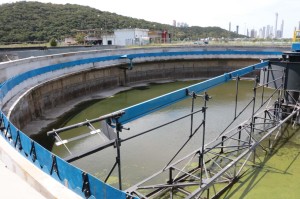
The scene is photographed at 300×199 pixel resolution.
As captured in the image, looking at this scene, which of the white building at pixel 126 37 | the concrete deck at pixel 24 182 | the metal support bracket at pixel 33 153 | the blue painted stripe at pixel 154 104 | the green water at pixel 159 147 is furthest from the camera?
the white building at pixel 126 37

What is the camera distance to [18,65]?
14.1 metres

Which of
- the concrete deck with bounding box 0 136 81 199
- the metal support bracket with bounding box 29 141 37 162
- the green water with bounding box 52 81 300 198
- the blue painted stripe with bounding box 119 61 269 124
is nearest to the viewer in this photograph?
the concrete deck with bounding box 0 136 81 199

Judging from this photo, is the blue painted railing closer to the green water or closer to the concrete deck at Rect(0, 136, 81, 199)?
the concrete deck at Rect(0, 136, 81, 199)

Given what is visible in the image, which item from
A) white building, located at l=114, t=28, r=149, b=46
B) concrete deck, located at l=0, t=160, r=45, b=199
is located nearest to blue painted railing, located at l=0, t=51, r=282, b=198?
concrete deck, located at l=0, t=160, r=45, b=199

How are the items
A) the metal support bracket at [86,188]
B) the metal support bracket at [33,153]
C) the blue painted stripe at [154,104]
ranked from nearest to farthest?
the metal support bracket at [86,188]
the blue painted stripe at [154,104]
the metal support bracket at [33,153]

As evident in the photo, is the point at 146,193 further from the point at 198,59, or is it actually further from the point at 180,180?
the point at 198,59

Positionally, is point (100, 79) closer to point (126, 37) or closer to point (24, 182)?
point (24, 182)

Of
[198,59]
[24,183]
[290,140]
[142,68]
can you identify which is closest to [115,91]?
[142,68]

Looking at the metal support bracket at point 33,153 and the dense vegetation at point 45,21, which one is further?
the dense vegetation at point 45,21

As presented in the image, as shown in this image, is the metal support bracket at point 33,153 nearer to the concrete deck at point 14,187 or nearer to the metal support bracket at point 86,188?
the concrete deck at point 14,187

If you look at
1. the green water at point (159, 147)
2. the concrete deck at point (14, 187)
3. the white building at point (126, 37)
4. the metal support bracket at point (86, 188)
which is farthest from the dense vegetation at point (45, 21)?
the metal support bracket at point (86, 188)

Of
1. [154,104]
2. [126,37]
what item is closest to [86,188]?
[154,104]

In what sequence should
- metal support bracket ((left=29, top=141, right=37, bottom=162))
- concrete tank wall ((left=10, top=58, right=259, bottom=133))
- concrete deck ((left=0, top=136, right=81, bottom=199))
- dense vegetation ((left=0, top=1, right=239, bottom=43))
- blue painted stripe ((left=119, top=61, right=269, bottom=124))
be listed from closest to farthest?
concrete deck ((left=0, top=136, right=81, bottom=199))
blue painted stripe ((left=119, top=61, right=269, bottom=124))
metal support bracket ((left=29, top=141, right=37, bottom=162))
concrete tank wall ((left=10, top=58, right=259, bottom=133))
dense vegetation ((left=0, top=1, right=239, bottom=43))

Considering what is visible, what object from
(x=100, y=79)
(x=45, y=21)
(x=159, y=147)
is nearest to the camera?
(x=159, y=147)
